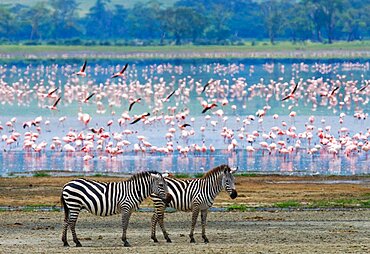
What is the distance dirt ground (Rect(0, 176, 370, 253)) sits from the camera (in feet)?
50.4

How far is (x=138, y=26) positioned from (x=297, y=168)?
11406cm

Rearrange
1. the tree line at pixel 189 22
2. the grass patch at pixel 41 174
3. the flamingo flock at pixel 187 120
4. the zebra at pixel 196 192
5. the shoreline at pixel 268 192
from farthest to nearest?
the tree line at pixel 189 22 → the flamingo flock at pixel 187 120 → the grass patch at pixel 41 174 → the shoreline at pixel 268 192 → the zebra at pixel 196 192

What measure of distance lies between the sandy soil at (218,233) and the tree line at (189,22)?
98.5m

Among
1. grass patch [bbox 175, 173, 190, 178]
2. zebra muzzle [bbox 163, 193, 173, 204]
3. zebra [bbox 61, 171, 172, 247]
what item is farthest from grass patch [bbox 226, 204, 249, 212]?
grass patch [bbox 175, 173, 190, 178]

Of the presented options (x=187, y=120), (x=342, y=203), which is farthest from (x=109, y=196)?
(x=187, y=120)

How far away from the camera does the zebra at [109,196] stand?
51.2ft

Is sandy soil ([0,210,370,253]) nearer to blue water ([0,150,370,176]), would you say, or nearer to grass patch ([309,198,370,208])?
grass patch ([309,198,370,208])

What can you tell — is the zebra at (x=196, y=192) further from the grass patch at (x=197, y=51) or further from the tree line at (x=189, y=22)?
the tree line at (x=189, y=22)

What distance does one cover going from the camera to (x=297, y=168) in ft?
91.3

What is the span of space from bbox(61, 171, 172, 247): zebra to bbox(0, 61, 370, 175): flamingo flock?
1343cm

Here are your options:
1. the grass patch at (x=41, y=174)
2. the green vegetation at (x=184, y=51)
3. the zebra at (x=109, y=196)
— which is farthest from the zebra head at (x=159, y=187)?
the green vegetation at (x=184, y=51)

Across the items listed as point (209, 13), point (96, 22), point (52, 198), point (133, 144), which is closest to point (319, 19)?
point (209, 13)

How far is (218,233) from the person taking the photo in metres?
17.1

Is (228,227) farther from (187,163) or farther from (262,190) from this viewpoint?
(187,163)
